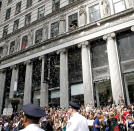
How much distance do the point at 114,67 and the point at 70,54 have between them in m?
7.24

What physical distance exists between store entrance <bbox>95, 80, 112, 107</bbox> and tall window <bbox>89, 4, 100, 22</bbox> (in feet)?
28.2

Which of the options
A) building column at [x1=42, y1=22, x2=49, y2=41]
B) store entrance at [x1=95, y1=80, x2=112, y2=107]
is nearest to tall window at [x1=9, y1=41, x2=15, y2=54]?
building column at [x1=42, y1=22, x2=49, y2=41]

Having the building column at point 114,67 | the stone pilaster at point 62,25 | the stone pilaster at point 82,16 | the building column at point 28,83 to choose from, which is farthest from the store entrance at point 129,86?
the building column at point 28,83

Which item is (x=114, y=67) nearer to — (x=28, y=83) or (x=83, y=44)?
(x=83, y=44)

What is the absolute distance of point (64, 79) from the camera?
19.9 meters

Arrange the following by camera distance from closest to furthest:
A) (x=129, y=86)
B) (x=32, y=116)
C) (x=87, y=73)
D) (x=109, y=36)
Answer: (x=32, y=116), (x=129, y=86), (x=109, y=36), (x=87, y=73)

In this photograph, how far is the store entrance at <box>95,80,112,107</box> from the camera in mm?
16733

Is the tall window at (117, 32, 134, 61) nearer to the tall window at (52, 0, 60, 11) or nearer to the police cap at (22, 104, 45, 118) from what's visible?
the tall window at (52, 0, 60, 11)

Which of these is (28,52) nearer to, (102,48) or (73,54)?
(73,54)

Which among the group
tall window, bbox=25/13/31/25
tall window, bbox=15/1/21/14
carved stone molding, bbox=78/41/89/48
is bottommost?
carved stone molding, bbox=78/41/89/48

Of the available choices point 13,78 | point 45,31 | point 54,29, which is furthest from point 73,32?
point 13,78

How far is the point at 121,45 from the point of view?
57.7ft

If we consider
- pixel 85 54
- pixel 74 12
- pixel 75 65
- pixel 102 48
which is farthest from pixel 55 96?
pixel 74 12

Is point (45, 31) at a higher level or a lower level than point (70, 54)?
higher
